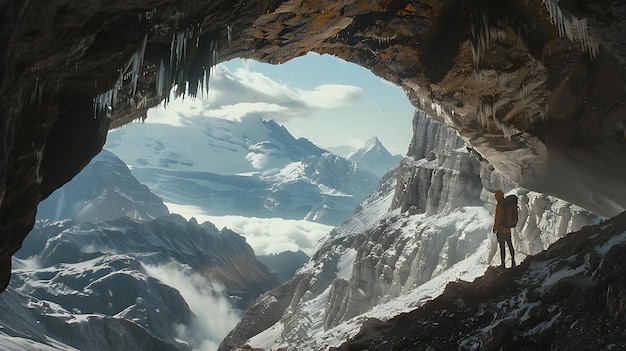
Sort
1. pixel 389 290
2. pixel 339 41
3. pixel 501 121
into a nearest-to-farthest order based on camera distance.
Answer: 1. pixel 339 41
2. pixel 501 121
3. pixel 389 290

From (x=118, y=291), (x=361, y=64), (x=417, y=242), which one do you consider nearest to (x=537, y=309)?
(x=361, y=64)

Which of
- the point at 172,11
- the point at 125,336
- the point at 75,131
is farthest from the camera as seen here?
the point at 125,336

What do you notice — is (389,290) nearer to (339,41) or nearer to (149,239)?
(339,41)

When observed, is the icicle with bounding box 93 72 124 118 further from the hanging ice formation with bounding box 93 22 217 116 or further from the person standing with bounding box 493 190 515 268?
the person standing with bounding box 493 190 515 268

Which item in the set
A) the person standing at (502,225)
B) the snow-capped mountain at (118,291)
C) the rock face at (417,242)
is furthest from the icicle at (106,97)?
the snow-capped mountain at (118,291)

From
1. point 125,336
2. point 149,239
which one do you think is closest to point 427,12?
point 125,336

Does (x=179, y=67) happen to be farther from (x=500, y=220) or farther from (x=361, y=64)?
(x=500, y=220)

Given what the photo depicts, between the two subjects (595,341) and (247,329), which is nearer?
(595,341)
